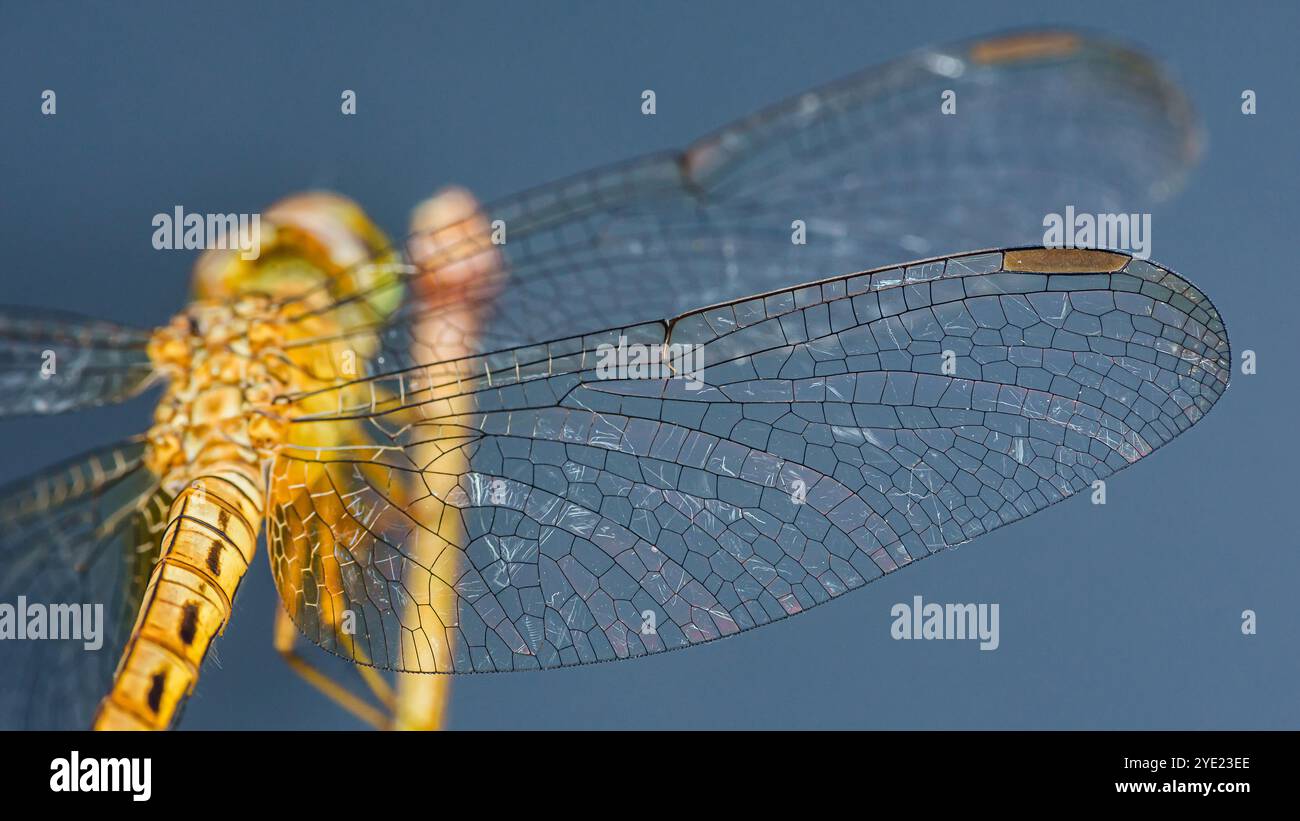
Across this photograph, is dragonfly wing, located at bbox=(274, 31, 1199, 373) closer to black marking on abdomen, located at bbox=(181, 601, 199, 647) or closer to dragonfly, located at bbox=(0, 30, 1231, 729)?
dragonfly, located at bbox=(0, 30, 1231, 729)

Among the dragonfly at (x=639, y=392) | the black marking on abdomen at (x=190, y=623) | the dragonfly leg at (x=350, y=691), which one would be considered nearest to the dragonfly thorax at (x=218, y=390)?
the dragonfly at (x=639, y=392)

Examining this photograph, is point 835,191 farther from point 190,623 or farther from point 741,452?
point 190,623

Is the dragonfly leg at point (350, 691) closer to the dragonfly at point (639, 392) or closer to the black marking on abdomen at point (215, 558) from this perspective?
the dragonfly at point (639, 392)

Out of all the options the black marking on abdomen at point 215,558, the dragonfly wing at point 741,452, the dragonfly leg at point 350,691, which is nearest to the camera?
the dragonfly wing at point 741,452

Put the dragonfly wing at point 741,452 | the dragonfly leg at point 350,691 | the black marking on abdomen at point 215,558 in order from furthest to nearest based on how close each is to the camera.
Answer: the dragonfly leg at point 350,691 < the black marking on abdomen at point 215,558 < the dragonfly wing at point 741,452

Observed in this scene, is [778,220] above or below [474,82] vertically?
below

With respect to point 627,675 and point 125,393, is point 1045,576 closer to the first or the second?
point 627,675
